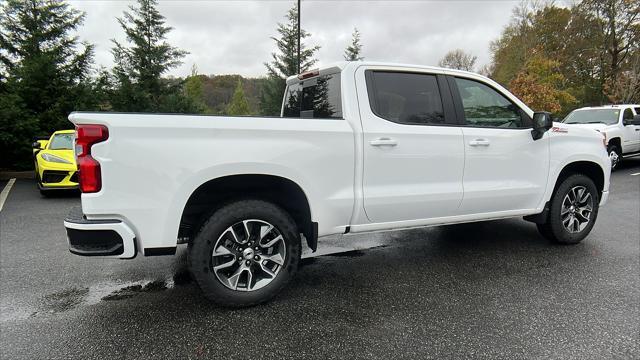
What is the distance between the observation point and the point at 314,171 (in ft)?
9.55

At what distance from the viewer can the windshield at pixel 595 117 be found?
10.4m

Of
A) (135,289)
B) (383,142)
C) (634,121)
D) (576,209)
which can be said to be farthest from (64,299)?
(634,121)

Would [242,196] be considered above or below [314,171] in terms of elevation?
below

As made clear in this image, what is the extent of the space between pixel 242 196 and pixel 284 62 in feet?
77.4

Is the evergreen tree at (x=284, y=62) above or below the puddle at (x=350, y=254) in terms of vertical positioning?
above

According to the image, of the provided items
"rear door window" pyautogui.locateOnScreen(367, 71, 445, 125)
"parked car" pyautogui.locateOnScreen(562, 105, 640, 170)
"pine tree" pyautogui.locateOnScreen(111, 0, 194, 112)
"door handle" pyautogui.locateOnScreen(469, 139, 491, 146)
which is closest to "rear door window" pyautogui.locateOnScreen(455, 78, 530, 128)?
"door handle" pyautogui.locateOnScreen(469, 139, 491, 146)

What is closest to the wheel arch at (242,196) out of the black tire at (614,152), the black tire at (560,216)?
the black tire at (560,216)

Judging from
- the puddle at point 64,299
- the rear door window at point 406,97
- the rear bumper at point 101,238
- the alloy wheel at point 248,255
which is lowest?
the puddle at point 64,299

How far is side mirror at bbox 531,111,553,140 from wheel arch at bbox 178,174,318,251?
2.52 m

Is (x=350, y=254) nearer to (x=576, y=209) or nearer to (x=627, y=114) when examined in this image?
(x=576, y=209)

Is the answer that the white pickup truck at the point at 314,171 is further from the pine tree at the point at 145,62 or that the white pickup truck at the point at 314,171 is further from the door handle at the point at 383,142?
the pine tree at the point at 145,62

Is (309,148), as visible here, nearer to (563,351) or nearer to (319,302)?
(319,302)

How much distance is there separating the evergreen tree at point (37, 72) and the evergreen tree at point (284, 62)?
12.5 metres

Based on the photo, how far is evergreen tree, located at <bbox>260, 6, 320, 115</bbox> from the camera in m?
24.4
